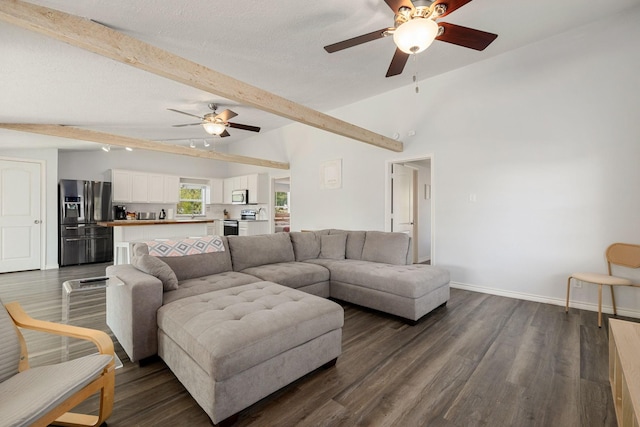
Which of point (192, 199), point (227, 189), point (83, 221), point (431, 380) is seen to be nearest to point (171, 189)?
point (192, 199)

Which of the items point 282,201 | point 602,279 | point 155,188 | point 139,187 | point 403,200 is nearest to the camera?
point 602,279

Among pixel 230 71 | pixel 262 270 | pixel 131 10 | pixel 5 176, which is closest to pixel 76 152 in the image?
pixel 5 176

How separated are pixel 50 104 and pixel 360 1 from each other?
3.98m

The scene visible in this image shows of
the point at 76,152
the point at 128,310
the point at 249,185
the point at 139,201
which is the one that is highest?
the point at 76,152

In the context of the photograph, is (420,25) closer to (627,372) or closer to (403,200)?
(627,372)

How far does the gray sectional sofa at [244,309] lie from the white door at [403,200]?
1.52 meters

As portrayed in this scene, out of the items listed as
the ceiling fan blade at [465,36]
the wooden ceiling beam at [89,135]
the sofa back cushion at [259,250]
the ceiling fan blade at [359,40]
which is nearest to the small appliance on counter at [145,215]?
the wooden ceiling beam at [89,135]

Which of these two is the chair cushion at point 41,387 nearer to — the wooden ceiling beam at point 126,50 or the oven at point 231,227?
the wooden ceiling beam at point 126,50

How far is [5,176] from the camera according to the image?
5.04 m

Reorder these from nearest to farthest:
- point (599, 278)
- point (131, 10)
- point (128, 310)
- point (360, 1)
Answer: point (128, 310) < point (131, 10) < point (360, 1) < point (599, 278)

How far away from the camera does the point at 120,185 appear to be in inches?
263

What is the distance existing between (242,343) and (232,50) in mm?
3072

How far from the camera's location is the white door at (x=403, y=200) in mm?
5074

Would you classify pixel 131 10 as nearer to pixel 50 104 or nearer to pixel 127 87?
pixel 127 87
